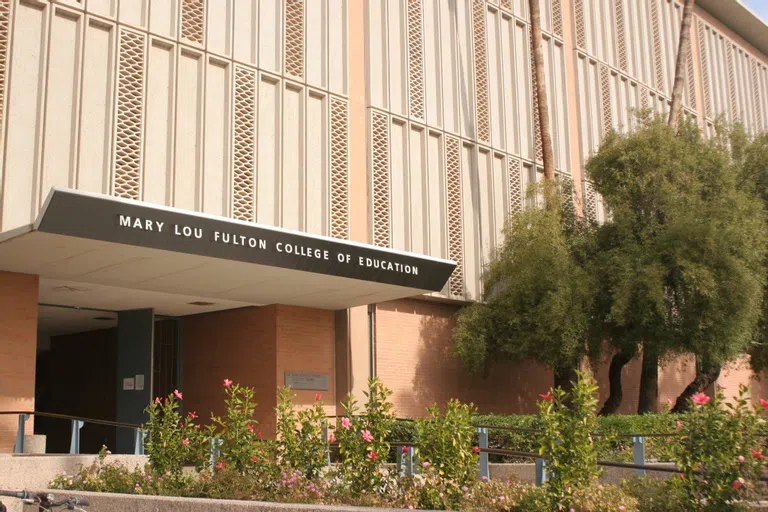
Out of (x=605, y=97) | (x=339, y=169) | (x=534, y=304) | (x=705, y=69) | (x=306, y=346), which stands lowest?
(x=306, y=346)

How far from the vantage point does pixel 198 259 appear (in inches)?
565

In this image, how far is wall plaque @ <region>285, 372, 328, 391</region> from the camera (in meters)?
18.6

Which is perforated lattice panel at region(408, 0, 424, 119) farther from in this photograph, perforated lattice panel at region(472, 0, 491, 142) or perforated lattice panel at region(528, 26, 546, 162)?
perforated lattice panel at region(528, 26, 546, 162)

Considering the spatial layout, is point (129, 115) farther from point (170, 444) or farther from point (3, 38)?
point (170, 444)

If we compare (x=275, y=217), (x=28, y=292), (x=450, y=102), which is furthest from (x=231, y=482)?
(x=450, y=102)

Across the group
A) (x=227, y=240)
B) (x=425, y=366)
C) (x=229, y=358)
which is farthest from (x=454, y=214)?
(x=227, y=240)

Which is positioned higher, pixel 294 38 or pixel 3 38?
pixel 294 38

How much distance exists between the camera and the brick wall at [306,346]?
739 inches

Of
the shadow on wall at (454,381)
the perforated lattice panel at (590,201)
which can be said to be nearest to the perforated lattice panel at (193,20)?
the shadow on wall at (454,381)

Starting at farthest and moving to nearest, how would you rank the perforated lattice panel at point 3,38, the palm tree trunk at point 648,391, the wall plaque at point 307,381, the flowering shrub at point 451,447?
the palm tree trunk at point 648,391, the wall plaque at point 307,381, the perforated lattice panel at point 3,38, the flowering shrub at point 451,447

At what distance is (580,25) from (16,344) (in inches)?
744

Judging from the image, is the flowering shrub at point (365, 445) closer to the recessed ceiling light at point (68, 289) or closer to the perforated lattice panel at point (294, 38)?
the recessed ceiling light at point (68, 289)

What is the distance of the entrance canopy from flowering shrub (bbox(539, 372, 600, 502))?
7034 mm

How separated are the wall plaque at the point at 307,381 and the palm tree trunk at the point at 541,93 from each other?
7.84 meters
